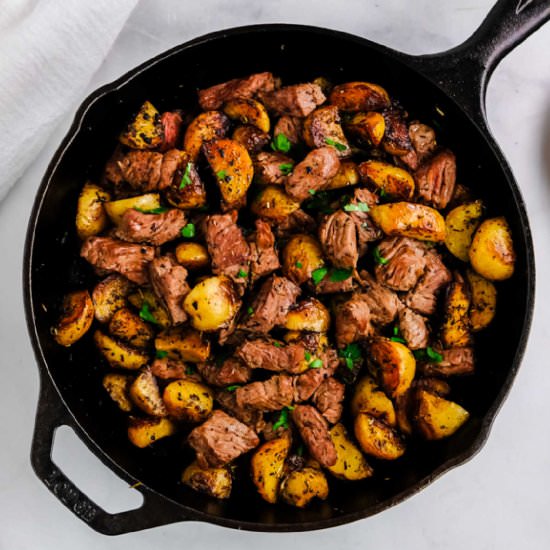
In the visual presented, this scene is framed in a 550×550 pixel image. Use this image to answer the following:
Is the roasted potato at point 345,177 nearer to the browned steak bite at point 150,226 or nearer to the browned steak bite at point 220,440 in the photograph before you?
the browned steak bite at point 150,226

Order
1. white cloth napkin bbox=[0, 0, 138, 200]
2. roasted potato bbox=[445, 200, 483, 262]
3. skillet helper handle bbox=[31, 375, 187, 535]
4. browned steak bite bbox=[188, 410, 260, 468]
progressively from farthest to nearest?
white cloth napkin bbox=[0, 0, 138, 200] → roasted potato bbox=[445, 200, 483, 262] → browned steak bite bbox=[188, 410, 260, 468] → skillet helper handle bbox=[31, 375, 187, 535]

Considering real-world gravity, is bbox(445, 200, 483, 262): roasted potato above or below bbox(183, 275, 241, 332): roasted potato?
above

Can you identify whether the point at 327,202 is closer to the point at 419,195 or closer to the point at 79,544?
the point at 419,195

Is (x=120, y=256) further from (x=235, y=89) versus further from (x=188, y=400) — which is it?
(x=235, y=89)

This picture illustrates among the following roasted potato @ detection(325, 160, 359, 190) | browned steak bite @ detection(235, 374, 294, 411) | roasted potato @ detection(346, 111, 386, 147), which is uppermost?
roasted potato @ detection(346, 111, 386, 147)

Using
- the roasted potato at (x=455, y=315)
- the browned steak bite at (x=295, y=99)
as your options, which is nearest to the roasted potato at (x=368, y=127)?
the browned steak bite at (x=295, y=99)

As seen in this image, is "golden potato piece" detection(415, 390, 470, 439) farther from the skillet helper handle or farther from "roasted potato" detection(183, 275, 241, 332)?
the skillet helper handle

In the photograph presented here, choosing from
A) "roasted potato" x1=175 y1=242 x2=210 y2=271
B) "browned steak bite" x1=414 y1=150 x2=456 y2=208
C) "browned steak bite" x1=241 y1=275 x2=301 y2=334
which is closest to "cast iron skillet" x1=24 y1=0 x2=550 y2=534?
"browned steak bite" x1=414 y1=150 x2=456 y2=208
